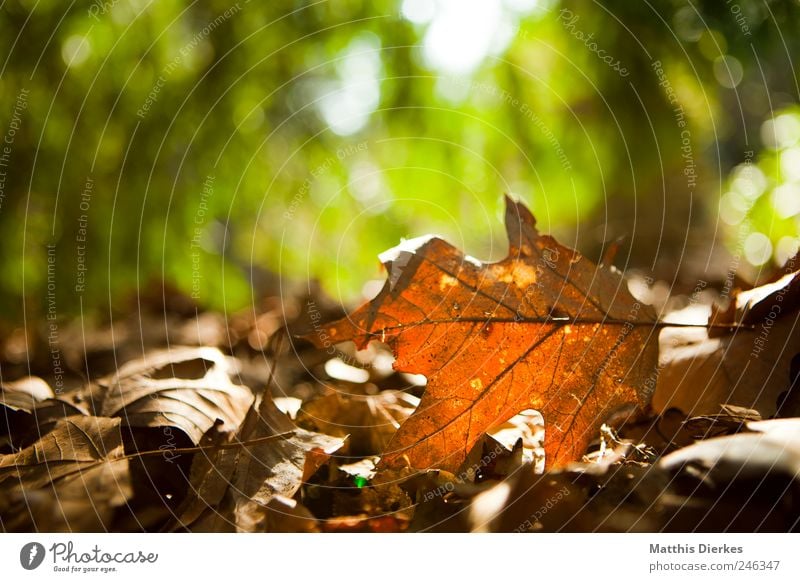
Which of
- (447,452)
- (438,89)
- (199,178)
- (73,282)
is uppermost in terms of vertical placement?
(438,89)

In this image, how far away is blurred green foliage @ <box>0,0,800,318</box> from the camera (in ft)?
3.92

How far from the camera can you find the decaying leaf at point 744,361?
771mm

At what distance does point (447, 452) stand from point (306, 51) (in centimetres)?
89

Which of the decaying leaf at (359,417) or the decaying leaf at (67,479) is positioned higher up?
the decaying leaf at (359,417)

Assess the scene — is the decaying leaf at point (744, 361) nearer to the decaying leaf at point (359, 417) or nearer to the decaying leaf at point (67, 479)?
the decaying leaf at point (359, 417)

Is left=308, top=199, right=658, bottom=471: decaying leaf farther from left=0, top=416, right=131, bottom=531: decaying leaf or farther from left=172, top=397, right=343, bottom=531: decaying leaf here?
left=0, top=416, right=131, bottom=531: decaying leaf

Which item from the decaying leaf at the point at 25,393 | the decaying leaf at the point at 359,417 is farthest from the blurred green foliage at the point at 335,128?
the decaying leaf at the point at 359,417

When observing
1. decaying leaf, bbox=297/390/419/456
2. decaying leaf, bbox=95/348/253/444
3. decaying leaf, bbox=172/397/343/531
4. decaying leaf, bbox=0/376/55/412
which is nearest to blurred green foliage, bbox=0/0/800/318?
decaying leaf, bbox=0/376/55/412

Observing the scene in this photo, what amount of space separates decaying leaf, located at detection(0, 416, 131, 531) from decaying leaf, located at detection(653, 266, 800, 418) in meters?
0.63

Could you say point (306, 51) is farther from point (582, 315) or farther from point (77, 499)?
point (77, 499)

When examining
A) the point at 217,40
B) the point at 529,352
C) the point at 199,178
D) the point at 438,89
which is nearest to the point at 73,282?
the point at 199,178

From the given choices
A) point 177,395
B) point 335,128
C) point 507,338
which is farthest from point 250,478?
point 335,128

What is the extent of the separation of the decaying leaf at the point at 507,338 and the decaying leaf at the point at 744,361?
2.2 inches
